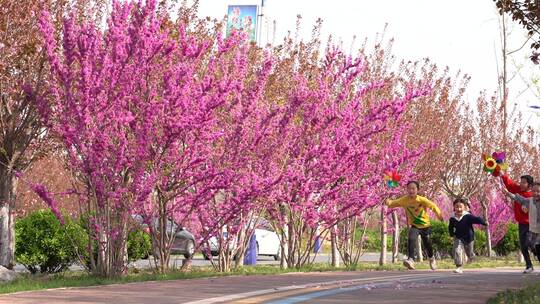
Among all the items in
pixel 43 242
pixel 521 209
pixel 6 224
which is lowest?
pixel 43 242

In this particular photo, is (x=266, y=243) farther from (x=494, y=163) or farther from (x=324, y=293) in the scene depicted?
(x=324, y=293)

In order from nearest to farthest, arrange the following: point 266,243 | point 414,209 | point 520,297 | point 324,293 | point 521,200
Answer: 1. point 520,297
2. point 324,293
3. point 521,200
4. point 414,209
5. point 266,243

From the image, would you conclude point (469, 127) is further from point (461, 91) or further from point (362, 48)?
point (362, 48)

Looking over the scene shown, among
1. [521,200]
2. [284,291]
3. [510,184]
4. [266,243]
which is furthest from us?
[266,243]

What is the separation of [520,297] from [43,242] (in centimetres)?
972

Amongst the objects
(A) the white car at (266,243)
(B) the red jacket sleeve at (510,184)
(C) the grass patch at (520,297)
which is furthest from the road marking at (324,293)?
(A) the white car at (266,243)

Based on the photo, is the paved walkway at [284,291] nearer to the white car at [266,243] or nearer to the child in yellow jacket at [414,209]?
the child in yellow jacket at [414,209]

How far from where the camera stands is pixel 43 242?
16.5 metres

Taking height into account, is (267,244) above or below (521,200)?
above

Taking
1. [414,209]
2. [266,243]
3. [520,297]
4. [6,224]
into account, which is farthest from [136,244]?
[266,243]

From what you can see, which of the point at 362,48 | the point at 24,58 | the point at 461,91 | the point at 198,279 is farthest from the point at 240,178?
the point at 461,91

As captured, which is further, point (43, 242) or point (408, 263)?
point (408, 263)

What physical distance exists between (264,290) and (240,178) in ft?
12.8

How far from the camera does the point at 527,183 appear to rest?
16422 mm
